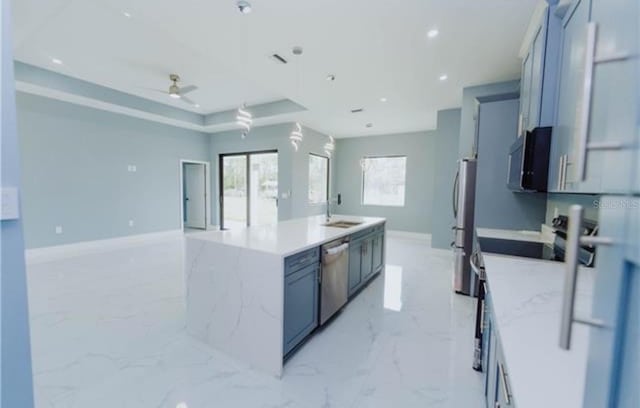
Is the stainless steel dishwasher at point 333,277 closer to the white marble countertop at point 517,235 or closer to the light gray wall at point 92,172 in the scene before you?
the white marble countertop at point 517,235

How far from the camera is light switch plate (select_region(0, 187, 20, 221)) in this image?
1116 millimetres

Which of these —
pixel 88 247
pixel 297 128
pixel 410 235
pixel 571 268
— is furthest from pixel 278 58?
pixel 410 235

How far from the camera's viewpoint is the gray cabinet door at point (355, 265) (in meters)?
3.12

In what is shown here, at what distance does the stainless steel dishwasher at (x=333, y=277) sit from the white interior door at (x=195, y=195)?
6.38 meters

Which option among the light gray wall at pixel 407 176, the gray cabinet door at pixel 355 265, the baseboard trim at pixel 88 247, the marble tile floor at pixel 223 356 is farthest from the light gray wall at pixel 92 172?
the gray cabinet door at pixel 355 265

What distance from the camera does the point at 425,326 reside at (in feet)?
8.98

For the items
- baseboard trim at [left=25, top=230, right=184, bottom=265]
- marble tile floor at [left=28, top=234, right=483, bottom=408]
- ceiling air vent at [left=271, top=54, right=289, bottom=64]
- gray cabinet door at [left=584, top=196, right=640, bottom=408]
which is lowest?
marble tile floor at [left=28, top=234, right=483, bottom=408]

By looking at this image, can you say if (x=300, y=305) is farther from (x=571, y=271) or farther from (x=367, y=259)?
(x=571, y=271)

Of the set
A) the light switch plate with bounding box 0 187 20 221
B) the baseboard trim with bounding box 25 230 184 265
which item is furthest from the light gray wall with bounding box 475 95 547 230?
the baseboard trim with bounding box 25 230 184 265

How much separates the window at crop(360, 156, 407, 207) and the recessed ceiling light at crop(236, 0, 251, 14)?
5778 mm

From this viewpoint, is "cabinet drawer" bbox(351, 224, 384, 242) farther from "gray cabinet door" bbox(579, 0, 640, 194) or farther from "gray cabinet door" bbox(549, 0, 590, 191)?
"gray cabinet door" bbox(579, 0, 640, 194)

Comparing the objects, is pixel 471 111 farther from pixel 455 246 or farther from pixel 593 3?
pixel 593 3

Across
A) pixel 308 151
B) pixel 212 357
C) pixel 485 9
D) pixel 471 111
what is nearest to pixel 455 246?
pixel 471 111

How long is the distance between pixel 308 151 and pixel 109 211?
4677 mm
